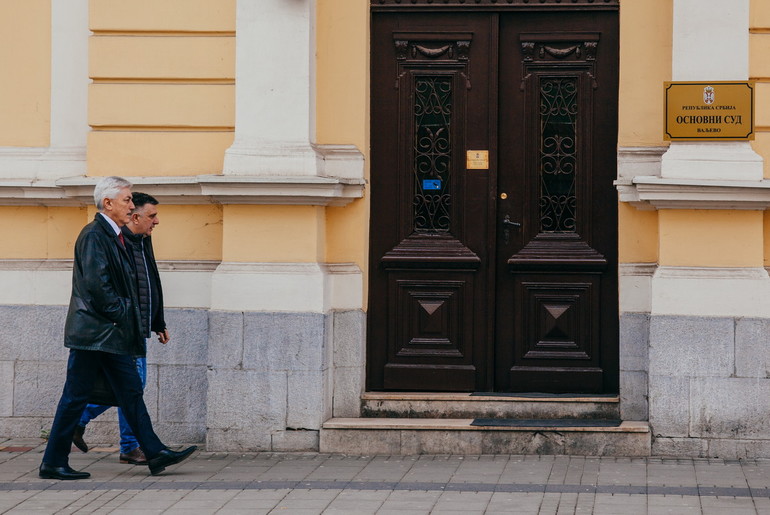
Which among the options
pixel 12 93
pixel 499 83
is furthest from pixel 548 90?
pixel 12 93

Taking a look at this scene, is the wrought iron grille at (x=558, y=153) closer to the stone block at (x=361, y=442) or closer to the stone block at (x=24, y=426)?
the stone block at (x=361, y=442)

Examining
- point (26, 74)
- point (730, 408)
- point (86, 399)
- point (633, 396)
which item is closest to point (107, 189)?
Answer: point (86, 399)

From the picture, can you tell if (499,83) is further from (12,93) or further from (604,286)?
(12,93)

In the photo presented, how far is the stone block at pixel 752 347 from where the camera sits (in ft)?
29.5

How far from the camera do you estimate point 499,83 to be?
988 centimetres

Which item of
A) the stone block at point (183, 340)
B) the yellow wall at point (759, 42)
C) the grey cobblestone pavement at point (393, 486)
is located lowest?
the grey cobblestone pavement at point (393, 486)

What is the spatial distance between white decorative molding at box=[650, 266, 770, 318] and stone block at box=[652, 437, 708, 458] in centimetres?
86

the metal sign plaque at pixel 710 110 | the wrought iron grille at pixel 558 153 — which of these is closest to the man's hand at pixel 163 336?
the wrought iron grille at pixel 558 153

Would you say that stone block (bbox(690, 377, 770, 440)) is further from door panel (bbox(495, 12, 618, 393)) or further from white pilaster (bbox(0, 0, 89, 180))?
white pilaster (bbox(0, 0, 89, 180))

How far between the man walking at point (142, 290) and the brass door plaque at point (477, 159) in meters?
2.33

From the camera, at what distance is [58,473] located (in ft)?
27.9

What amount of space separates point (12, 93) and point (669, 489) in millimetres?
5715

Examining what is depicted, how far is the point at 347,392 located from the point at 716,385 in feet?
8.54

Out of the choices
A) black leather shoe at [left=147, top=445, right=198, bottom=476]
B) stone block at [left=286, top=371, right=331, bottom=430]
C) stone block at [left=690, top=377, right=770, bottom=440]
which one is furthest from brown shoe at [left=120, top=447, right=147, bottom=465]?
stone block at [left=690, top=377, right=770, bottom=440]
